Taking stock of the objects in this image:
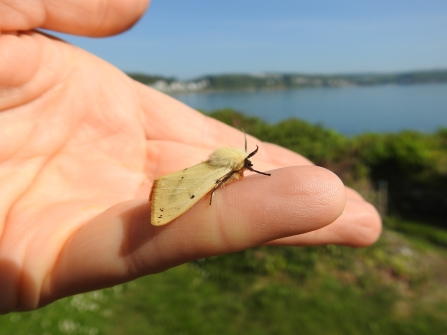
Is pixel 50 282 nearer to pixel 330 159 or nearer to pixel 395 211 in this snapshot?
pixel 330 159

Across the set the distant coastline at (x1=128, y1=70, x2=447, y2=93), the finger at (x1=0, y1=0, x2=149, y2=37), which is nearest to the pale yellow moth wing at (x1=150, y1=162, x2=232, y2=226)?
the finger at (x1=0, y1=0, x2=149, y2=37)

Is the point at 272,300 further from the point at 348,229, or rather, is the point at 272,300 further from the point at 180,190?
the point at 180,190

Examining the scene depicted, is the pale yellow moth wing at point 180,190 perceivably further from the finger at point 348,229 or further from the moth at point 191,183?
the finger at point 348,229

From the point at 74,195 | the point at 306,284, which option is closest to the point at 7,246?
the point at 74,195

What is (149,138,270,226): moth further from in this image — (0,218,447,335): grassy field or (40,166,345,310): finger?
(0,218,447,335): grassy field

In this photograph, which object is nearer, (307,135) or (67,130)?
(67,130)

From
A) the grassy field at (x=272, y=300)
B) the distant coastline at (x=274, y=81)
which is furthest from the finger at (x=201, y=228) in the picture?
the distant coastline at (x=274, y=81)
